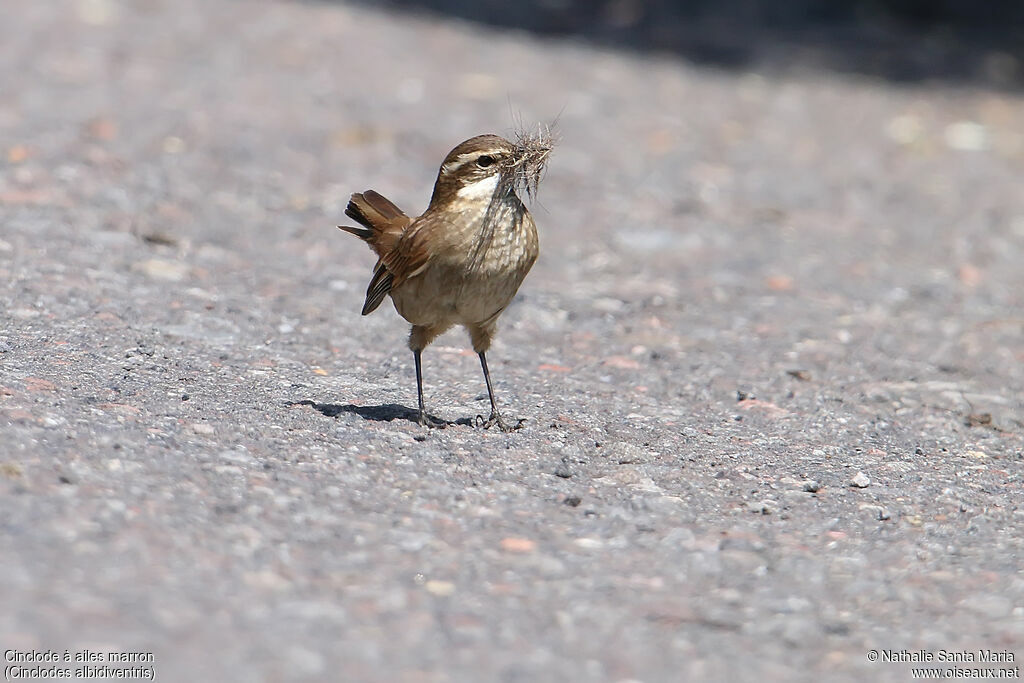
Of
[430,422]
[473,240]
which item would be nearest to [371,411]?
[430,422]

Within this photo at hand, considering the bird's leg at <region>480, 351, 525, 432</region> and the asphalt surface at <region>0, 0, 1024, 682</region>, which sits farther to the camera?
the bird's leg at <region>480, 351, 525, 432</region>

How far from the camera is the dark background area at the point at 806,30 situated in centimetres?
1279

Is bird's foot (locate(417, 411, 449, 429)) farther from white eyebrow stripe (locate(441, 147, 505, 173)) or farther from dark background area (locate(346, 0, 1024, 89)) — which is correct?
dark background area (locate(346, 0, 1024, 89))

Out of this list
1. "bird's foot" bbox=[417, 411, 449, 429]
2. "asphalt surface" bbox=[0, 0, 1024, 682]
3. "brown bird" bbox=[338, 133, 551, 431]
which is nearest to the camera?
"asphalt surface" bbox=[0, 0, 1024, 682]

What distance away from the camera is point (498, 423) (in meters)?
5.01

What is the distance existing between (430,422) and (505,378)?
3.23 feet

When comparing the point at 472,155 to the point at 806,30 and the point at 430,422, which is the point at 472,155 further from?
the point at 806,30

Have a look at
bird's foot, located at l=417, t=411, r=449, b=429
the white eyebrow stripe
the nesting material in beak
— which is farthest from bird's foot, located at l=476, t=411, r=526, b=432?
the white eyebrow stripe

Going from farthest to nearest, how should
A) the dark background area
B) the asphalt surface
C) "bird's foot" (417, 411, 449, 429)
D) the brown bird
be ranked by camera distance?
the dark background area, "bird's foot" (417, 411, 449, 429), the brown bird, the asphalt surface

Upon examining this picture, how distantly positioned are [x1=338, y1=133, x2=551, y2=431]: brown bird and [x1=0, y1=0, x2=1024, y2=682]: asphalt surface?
494 mm

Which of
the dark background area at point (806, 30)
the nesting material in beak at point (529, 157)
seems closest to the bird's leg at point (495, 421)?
the nesting material in beak at point (529, 157)

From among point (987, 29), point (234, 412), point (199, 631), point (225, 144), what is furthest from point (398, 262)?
point (987, 29)

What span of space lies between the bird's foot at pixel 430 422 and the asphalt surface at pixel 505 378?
0.17ft

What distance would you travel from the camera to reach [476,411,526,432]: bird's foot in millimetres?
4996
